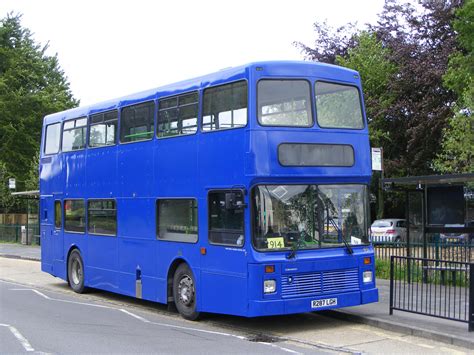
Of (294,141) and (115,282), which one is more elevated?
(294,141)

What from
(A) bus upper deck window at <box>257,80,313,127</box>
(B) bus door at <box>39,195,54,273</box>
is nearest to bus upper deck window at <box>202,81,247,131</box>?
(A) bus upper deck window at <box>257,80,313,127</box>

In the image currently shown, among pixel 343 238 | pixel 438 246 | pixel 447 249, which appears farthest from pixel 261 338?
pixel 447 249

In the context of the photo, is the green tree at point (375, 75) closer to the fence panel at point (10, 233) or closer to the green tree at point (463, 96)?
the green tree at point (463, 96)

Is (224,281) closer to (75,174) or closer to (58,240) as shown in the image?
(75,174)

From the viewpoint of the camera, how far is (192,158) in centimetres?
1095

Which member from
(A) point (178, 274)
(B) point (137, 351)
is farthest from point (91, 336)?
(A) point (178, 274)

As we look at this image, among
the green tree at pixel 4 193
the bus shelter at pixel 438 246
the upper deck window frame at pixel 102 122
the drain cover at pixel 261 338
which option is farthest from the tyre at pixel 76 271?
the green tree at pixel 4 193

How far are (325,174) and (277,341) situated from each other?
276cm

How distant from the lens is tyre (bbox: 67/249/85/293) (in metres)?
15.4

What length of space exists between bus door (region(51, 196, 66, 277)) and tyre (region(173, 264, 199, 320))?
5.78 m

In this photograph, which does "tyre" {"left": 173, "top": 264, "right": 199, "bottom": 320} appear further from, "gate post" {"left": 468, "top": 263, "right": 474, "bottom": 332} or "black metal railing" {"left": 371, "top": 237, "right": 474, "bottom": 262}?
"black metal railing" {"left": 371, "top": 237, "right": 474, "bottom": 262}

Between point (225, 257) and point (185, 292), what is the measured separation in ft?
5.06

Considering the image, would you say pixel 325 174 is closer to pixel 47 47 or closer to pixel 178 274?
pixel 178 274

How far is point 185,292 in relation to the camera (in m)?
11.2
